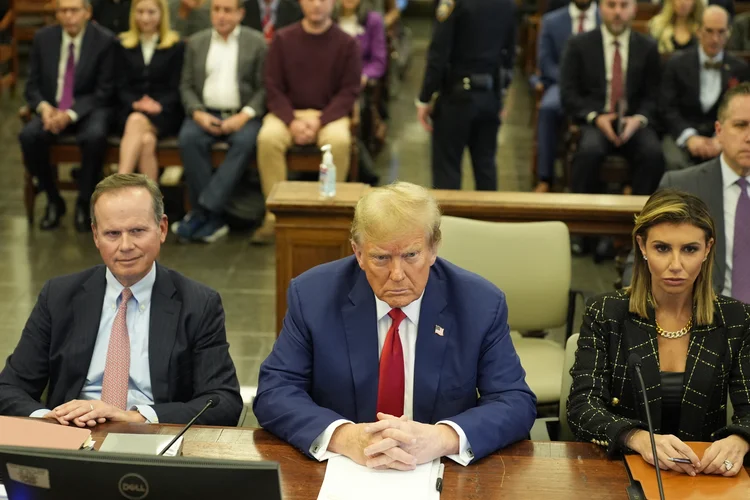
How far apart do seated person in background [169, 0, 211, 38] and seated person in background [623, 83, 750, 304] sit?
454cm

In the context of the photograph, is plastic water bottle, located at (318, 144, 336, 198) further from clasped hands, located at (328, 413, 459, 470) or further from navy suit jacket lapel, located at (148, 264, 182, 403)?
clasped hands, located at (328, 413, 459, 470)

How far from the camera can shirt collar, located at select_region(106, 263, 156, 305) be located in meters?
3.03

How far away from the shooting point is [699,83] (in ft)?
21.1

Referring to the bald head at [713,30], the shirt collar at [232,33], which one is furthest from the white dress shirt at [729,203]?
the shirt collar at [232,33]

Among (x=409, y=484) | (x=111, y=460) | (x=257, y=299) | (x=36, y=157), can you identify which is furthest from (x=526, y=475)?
(x=36, y=157)

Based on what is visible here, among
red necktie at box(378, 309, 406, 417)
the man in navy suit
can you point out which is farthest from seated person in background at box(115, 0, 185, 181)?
red necktie at box(378, 309, 406, 417)

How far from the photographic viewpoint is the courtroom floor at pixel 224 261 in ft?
17.4

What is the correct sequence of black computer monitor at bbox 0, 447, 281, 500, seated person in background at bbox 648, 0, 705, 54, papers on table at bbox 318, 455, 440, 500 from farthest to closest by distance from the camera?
1. seated person in background at bbox 648, 0, 705, 54
2. papers on table at bbox 318, 455, 440, 500
3. black computer monitor at bbox 0, 447, 281, 500

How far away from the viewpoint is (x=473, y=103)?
20.7 ft

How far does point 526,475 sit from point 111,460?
Answer: 1013 mm

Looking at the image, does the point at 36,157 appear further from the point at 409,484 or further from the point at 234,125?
the point at 409,484

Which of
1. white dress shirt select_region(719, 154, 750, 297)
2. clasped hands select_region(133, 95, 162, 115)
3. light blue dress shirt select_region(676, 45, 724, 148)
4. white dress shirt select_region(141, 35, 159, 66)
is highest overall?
white dress shirt select_region(141, 35, 159, 66)

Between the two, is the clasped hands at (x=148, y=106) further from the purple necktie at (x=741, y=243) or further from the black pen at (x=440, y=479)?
the black pen at (x=440, y=479)

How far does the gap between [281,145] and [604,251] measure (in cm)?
215
